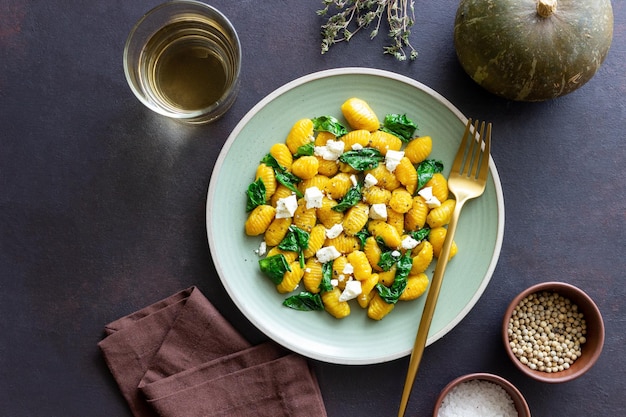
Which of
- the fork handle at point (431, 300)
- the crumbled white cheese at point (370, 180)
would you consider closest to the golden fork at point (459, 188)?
the fork handle at point (431, 300)

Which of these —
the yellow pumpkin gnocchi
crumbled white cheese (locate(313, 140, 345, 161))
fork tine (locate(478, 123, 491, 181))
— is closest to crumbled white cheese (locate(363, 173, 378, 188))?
the yellow pumpkin gnocchi

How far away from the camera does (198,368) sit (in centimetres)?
190

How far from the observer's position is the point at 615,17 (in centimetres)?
196

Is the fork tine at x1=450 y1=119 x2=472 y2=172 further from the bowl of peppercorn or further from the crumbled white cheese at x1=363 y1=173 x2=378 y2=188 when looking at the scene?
the bowl of peppercorn

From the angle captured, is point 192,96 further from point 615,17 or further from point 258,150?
point 615,17

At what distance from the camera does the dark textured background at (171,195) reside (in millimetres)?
1949

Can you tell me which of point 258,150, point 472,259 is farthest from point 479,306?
point 258,150

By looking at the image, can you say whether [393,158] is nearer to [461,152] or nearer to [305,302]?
[461,152]

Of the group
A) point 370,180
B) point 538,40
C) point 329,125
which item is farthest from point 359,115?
point 538,40

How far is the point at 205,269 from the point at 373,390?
2.13 ft

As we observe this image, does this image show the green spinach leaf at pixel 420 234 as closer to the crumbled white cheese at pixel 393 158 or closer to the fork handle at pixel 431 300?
the fork handle at pixel 431 300

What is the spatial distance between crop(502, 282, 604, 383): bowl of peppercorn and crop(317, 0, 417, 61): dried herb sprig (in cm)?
85

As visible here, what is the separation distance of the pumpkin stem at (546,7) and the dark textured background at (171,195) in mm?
342

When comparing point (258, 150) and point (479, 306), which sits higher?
point (258, 150)
